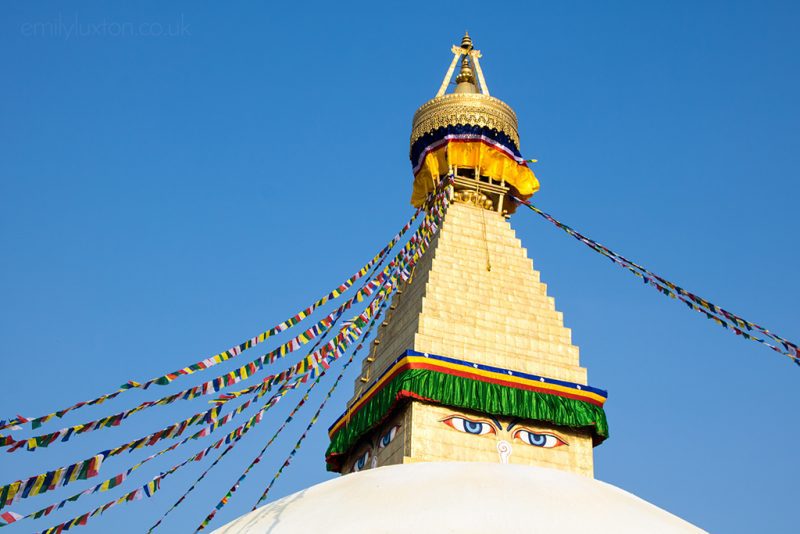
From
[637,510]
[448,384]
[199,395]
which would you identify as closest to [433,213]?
[448,384]

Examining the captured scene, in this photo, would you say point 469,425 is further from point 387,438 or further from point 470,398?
point 387,438

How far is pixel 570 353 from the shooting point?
13.3m

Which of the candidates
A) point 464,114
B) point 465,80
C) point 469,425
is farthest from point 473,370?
point 465,80

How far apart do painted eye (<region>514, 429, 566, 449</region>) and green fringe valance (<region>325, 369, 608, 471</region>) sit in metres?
0.21

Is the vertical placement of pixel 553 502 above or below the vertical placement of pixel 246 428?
below

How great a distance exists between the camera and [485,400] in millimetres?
12211

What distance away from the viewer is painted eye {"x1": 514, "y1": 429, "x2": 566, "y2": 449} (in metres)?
12.3

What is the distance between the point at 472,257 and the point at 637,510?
6.19 meters

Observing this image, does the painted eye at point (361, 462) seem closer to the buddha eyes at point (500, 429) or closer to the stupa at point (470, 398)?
the stupa at point (470, 398)

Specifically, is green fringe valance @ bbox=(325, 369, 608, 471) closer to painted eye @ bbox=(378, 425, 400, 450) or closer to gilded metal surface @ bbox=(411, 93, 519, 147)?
painted eye @ bbox=(378, 425, 400, 450)

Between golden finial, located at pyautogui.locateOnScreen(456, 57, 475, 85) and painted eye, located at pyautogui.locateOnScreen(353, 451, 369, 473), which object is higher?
golden finial, located at pyautogui.locateOnScreen(456, 57, 475, 85)

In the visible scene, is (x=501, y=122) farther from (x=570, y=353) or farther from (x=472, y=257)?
(x=570, y=353)

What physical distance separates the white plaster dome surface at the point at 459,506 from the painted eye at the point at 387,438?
9.16 feet

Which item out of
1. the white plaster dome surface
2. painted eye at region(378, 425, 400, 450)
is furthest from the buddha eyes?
the white plaster dome surface
